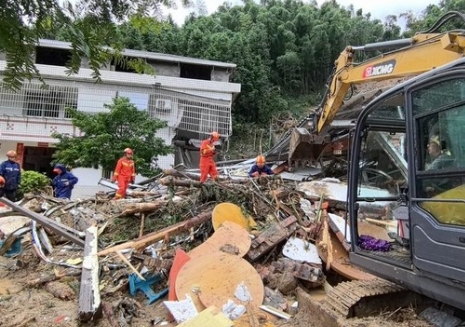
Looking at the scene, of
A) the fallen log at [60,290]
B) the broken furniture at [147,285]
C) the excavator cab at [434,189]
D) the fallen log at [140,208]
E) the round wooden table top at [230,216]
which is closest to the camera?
Answer: the excavator cab at [434,189]

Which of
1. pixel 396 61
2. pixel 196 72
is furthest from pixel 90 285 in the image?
pixel 196 72

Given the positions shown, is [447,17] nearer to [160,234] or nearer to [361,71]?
[361,71]

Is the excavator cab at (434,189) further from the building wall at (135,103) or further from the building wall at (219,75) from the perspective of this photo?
the building wall at (219,75)

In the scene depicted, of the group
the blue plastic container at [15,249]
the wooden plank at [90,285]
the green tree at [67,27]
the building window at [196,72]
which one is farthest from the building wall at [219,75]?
the green tree at [67,27]

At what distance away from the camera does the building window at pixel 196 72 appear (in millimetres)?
23000

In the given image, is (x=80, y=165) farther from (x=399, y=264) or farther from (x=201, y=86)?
(x=399, y=264)

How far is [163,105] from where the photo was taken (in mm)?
19500

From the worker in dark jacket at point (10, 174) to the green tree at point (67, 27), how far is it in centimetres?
927

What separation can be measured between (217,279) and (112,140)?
9886 millimetres

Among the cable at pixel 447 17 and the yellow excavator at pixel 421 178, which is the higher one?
the cable at pixel 447 17

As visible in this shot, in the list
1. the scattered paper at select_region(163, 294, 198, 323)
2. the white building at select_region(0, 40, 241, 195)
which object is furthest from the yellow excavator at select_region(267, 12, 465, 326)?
the white building at select_region(0, 40, 241, 195)

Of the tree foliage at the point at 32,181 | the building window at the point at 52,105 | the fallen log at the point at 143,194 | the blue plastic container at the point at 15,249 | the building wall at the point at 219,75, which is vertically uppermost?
the building wall at the point at 219,75

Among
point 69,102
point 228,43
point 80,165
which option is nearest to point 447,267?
point 80,165

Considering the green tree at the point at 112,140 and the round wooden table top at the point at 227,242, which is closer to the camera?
the round wooden table top at the point at 227,242
